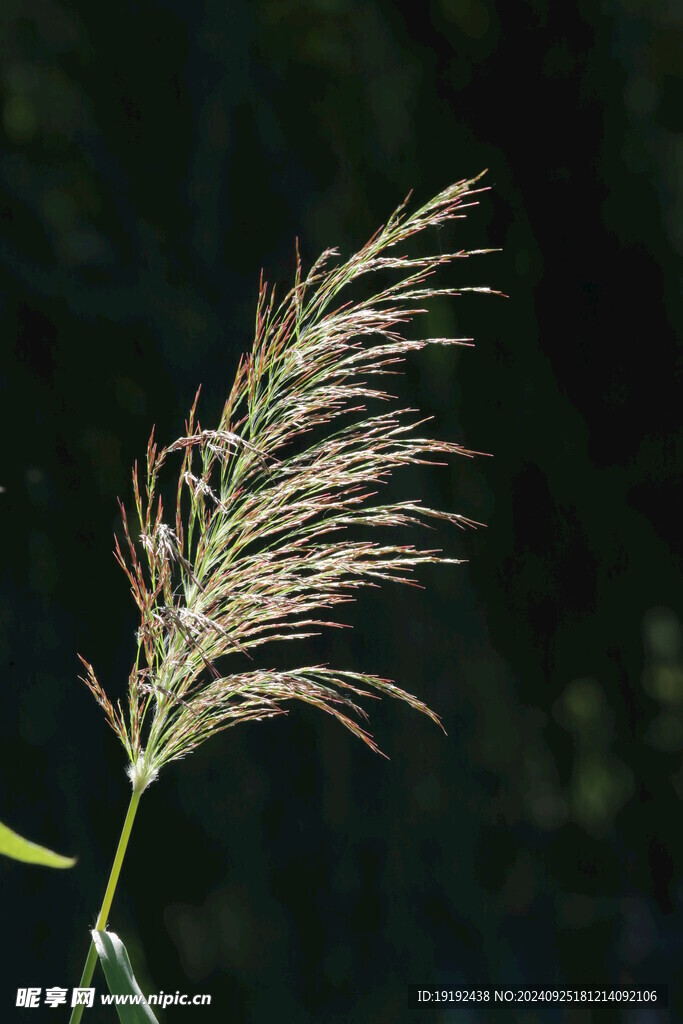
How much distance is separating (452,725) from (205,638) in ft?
4.02

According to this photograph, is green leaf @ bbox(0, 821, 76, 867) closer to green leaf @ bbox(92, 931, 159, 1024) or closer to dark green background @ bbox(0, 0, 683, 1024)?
green leaf @ bbox(92, 931, 159, 1024)

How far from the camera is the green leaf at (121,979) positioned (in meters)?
0.60

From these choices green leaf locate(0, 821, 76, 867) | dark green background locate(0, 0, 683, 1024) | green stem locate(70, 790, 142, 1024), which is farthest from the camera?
dark green background locate(0, 0, 683, 1024)

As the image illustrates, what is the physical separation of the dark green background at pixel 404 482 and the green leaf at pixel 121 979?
985mm

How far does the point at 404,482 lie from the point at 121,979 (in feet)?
3.95

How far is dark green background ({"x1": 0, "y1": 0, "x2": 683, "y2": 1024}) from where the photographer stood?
5.15 ft

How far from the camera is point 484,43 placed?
5.71 ft

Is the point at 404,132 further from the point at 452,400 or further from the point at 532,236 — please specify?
the point at 452,400

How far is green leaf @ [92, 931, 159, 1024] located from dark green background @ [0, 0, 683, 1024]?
→ 985mm

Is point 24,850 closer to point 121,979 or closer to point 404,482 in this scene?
point 121,979

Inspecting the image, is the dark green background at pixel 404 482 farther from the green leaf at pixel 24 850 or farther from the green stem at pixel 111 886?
the green leaf at pixel 24 850

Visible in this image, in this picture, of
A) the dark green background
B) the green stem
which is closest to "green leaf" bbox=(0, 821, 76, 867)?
the green stem

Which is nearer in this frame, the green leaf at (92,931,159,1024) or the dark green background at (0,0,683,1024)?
the green leaf at (92,931,159,1024)

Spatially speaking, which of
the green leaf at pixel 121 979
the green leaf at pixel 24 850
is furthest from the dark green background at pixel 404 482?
the green leaf at pixel 24 850
